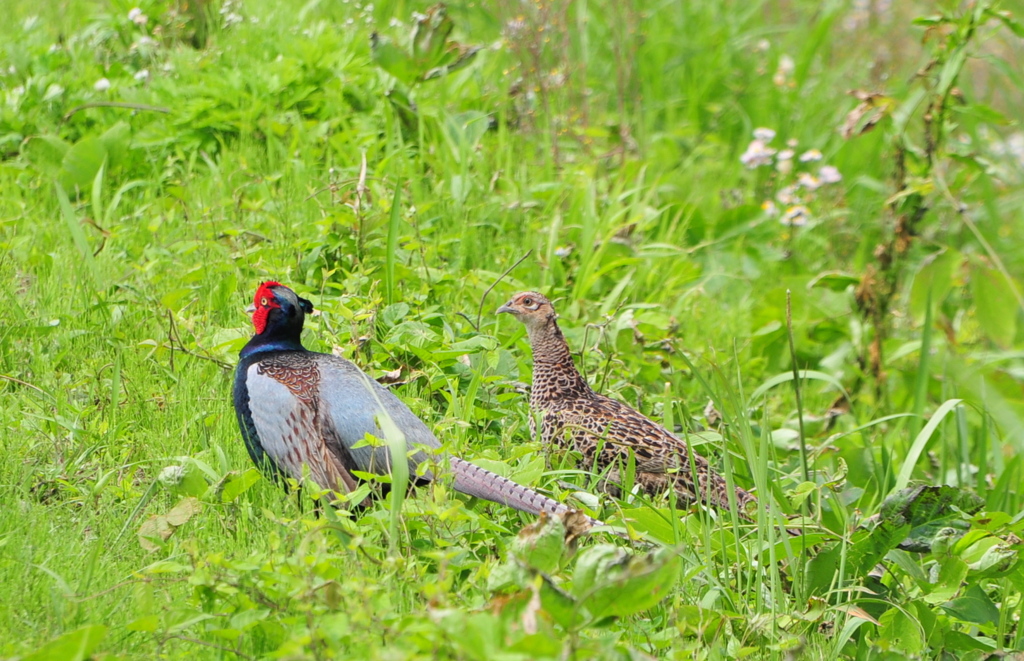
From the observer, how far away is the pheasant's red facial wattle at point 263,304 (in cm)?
386

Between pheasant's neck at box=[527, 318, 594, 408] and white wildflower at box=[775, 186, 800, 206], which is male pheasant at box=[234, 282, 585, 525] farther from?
white wildflower at box=[775, 186, 800, 206]

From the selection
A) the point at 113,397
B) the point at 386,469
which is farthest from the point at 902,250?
the point at 113,397

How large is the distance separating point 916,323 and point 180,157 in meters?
4.23

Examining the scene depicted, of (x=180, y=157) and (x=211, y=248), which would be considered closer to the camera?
(x=211, y=248)

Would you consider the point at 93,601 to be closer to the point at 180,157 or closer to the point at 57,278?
the point at 57,278

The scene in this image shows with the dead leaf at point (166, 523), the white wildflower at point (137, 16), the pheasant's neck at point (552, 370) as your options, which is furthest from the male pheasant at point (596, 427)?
the white wildflower at point (137, 16)

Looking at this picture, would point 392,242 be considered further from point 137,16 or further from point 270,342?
point 137,16

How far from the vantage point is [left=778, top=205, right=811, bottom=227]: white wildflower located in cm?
658

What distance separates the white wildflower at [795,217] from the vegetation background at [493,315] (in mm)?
28

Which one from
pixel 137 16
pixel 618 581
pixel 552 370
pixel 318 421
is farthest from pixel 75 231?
pixel 618 581

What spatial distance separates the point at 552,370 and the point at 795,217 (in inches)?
113

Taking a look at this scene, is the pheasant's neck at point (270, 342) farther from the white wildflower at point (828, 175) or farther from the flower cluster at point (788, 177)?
the white wildflower at point (828, 175)

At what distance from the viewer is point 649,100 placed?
790 cm

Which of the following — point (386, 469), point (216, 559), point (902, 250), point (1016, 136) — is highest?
point (216, 559)
